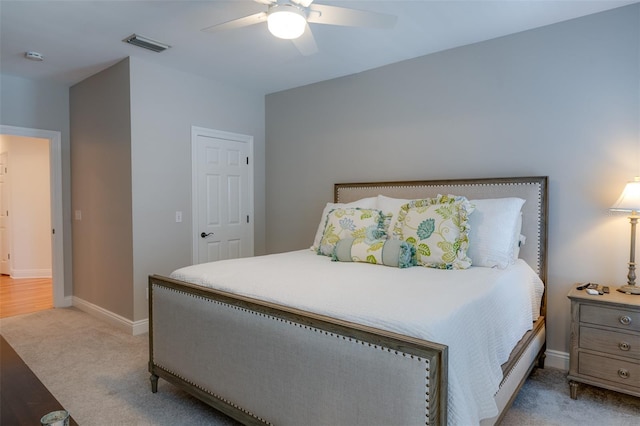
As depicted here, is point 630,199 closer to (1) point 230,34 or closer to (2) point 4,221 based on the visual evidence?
(1) point 230,34

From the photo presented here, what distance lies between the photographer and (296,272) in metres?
2.36

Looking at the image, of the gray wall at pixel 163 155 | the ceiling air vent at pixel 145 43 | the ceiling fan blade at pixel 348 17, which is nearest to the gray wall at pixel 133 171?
the gray wall at pixel 163 155

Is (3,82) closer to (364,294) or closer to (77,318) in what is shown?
(77,318)

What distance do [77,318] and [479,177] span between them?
4222 millimetres

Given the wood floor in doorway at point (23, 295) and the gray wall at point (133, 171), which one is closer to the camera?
the gray wall at point (133, 171)

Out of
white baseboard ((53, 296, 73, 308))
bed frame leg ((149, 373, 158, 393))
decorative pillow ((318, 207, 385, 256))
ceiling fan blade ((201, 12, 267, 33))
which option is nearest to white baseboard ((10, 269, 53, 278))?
white baseboard ((53, 296, 73, 308))

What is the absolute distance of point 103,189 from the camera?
3.88 metres

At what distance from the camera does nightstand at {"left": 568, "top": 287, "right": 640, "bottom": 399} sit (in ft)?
7.25

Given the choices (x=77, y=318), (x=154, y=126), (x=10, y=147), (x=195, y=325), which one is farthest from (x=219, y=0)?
(x=10, y=147)

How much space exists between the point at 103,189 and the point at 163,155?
2.46 feet

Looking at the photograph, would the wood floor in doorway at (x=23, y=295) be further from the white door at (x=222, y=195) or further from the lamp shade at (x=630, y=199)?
the lamp shade at (x=630, y=199)

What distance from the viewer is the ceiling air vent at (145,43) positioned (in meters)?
3.06

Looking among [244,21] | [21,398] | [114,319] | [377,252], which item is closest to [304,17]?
[244,21]

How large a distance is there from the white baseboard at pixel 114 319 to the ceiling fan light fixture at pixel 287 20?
2.94m
